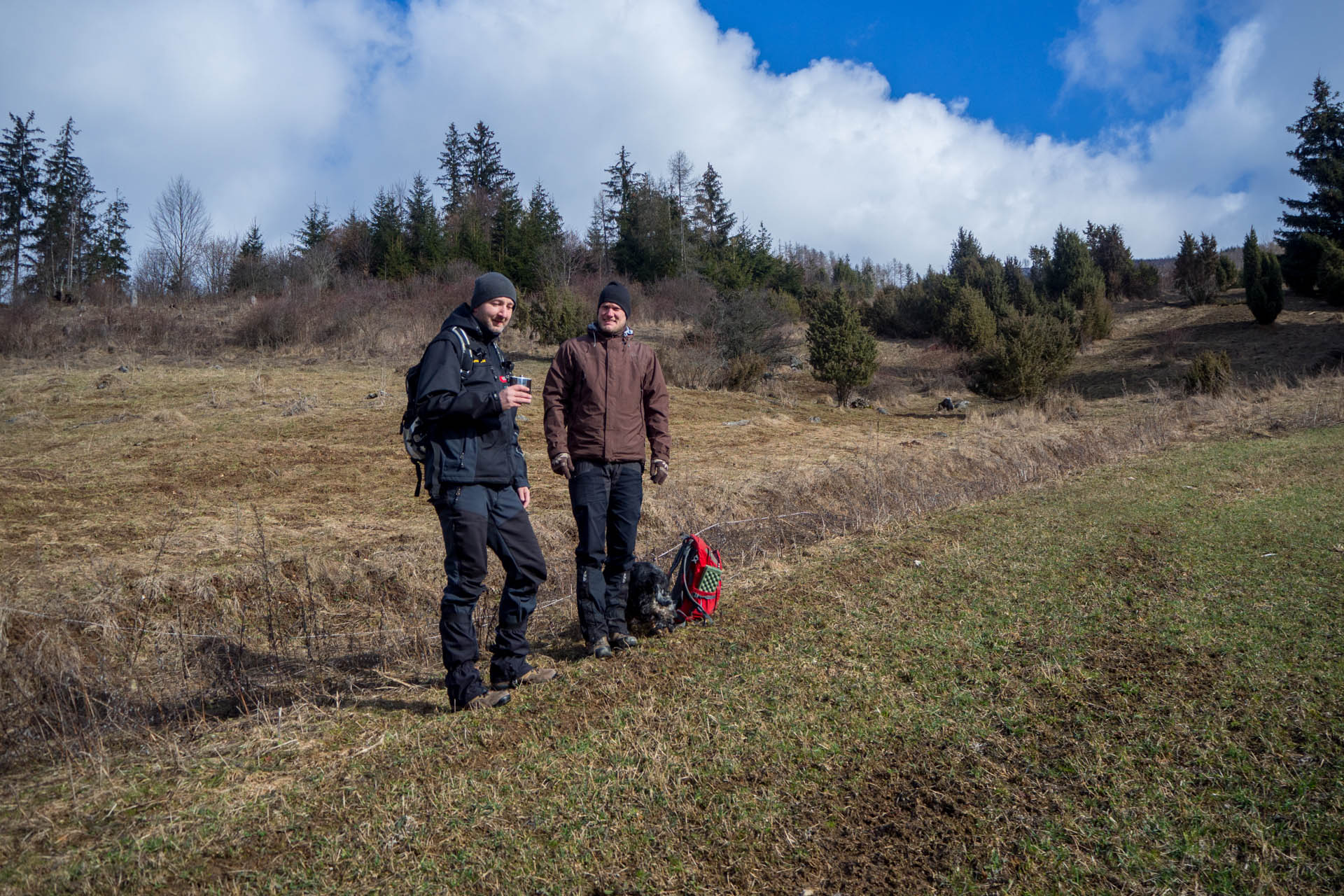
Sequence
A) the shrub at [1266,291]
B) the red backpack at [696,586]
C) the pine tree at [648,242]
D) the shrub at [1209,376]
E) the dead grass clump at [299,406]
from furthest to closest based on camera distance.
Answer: the pine tree at [648,242] < the shrub at [1266,291] < the shrub at [1209,376] < the dead grass clump at [299,406] < the red backpack at [696,586]

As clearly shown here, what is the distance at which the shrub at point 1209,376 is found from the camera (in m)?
19.8

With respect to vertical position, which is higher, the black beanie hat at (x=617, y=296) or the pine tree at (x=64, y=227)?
the pine tree at (x=64, y=227)

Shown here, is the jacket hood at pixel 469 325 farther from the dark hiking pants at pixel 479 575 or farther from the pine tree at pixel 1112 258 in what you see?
the pine tree at pixel 1112 258

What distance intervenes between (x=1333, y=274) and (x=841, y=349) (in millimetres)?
20432

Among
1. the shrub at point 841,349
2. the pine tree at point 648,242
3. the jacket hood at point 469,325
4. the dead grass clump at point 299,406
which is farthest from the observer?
the pine tree at point 648,242

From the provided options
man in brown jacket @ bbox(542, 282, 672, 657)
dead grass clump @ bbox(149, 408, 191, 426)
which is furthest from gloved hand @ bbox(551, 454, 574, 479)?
dead grass clump @ bbox(149, 408, 191, 426)

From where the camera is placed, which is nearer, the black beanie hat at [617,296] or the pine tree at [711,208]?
the black beanie hat at [617,296]

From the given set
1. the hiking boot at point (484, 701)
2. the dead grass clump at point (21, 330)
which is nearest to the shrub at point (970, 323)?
the hiking boot at point (484, 701)

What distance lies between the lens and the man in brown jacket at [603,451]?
15.2 ft

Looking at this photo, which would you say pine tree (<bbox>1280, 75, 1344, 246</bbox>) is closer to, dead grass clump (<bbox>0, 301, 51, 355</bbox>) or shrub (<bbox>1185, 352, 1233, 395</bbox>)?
shrub (<bbox>1185, 352, 1233, 395</bbox>)

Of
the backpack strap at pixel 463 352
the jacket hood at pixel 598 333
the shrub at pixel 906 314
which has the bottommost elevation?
the backpack strap at pixel 463 352

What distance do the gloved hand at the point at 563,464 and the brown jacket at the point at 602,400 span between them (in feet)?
0.11

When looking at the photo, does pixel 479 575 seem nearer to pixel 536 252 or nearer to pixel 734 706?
pixel 734 706

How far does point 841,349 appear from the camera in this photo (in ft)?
79.2
